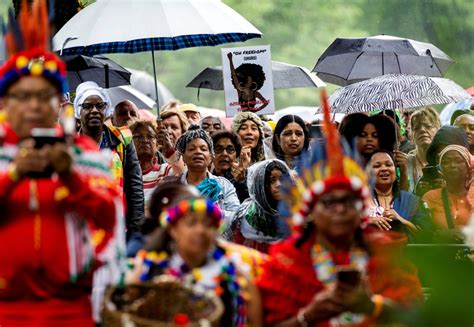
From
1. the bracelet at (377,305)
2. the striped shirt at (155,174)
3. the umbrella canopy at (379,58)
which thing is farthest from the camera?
the umbrella canopy at (379,58)

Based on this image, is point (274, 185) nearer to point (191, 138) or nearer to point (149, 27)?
point (191, 138)

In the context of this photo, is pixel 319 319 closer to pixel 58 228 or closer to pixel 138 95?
pixel 58 228

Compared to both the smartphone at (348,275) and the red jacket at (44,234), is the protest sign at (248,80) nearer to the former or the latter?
the red jacket at (44,234)

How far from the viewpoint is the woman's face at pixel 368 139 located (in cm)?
927

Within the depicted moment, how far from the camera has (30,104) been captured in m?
4.59

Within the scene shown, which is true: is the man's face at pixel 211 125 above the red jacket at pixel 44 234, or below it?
above

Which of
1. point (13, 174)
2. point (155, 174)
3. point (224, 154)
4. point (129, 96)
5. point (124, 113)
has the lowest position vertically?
point (13, 174)

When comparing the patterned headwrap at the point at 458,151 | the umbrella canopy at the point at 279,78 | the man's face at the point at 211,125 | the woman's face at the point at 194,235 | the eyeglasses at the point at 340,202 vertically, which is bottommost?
the woman's face at the point at 194,235

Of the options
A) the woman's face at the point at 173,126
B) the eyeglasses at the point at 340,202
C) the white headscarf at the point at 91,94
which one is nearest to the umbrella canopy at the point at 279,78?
the woman's face at the point at 173,126

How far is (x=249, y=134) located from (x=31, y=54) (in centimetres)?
715

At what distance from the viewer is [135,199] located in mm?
8648

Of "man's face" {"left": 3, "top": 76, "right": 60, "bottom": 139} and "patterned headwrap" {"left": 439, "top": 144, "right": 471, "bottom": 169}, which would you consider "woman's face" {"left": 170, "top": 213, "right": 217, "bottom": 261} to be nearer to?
"man's face" {"left": 3, "top": 76, "right": 60, "bottom": 139}

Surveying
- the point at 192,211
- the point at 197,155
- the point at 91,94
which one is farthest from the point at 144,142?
the point at 192,211

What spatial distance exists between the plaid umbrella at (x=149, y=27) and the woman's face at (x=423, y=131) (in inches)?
87.7
